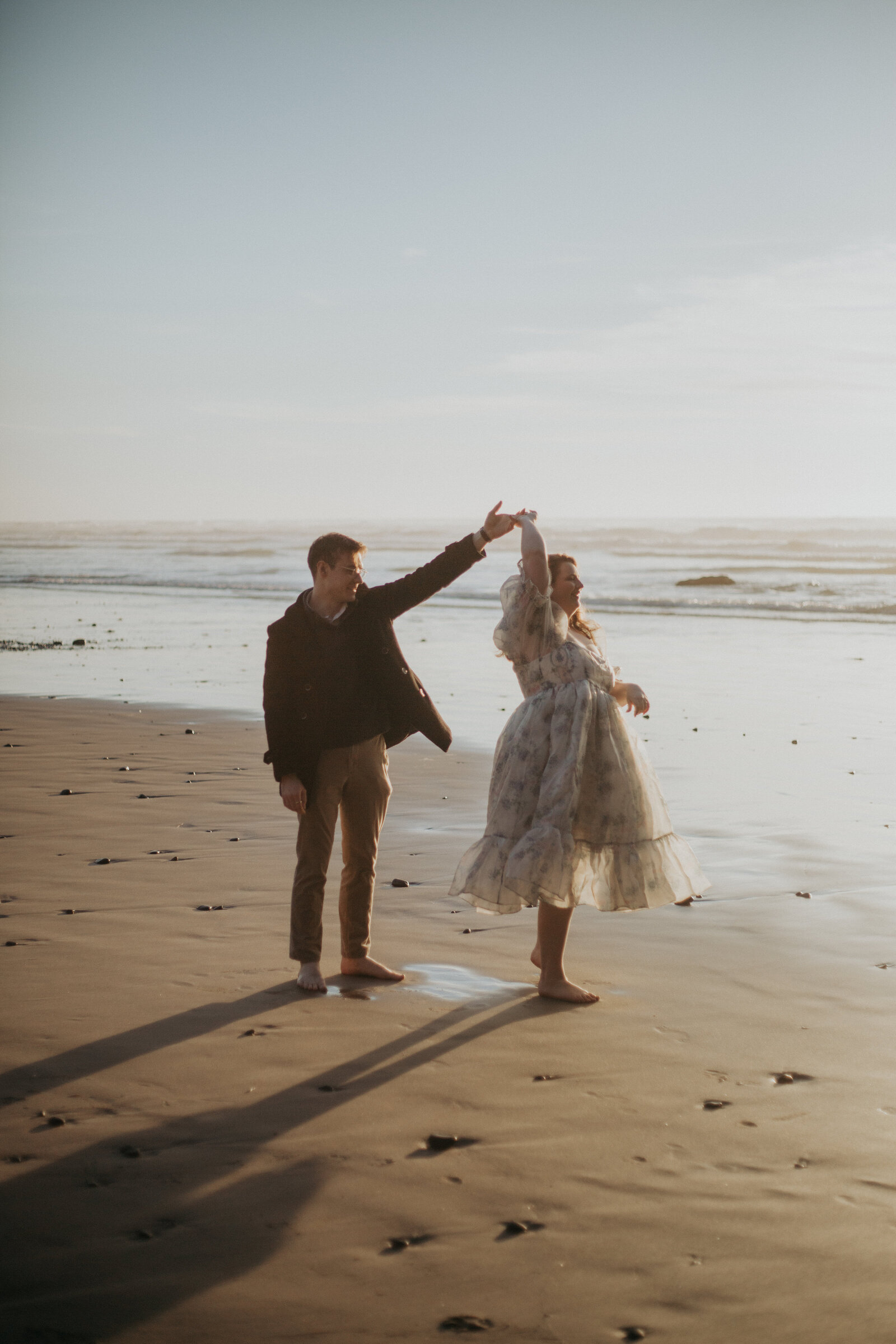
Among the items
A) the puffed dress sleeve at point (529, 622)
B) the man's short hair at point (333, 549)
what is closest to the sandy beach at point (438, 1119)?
the puffed dress sleeve at point (529, 622)

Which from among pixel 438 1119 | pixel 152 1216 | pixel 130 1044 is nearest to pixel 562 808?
pixel 438 1119

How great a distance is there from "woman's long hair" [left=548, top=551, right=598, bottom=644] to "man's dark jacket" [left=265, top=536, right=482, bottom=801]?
1.01 ft

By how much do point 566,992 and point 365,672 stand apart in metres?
1.49

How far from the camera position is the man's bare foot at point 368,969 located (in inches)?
189

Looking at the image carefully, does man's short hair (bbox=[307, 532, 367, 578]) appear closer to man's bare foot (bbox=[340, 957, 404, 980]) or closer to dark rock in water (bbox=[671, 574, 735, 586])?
man's bare foot (bbox=[340, 957, 404, 980])

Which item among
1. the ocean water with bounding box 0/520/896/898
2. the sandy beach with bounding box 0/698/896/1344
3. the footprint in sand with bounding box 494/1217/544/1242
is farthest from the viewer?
the ocean water with bounding box 0/520/896/898

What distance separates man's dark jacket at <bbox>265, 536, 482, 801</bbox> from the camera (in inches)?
187

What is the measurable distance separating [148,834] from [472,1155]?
4.15 meters

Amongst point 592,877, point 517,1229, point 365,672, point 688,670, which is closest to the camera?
point 517,1229

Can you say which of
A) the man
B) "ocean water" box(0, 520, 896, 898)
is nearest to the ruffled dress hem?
the man

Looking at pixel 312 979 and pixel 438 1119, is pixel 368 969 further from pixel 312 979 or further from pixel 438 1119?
pixel 438 1119

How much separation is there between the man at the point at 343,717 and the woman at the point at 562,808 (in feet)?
1.21

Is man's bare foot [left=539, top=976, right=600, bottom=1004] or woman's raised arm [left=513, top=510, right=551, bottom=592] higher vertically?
woman's raised arm [left=513, top=510, right=551, bottom=592]

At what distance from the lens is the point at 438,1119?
3545mm
